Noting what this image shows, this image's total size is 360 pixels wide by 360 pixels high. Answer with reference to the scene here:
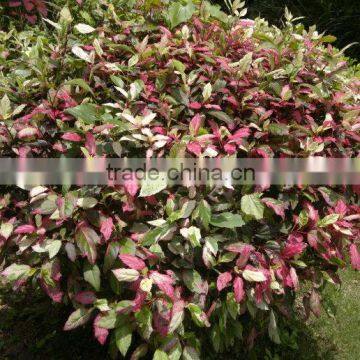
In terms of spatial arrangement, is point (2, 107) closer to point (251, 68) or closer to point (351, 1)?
point (251, 68)

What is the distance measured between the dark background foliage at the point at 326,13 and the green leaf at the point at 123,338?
23.9ft

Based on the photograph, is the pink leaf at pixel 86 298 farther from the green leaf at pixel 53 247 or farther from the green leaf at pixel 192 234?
the green leaf at pixel 192 234

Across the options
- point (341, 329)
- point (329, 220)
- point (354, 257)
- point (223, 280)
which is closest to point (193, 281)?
point (223, 280)

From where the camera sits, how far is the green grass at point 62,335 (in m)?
2.86

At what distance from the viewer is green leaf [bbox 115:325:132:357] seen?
5.70 feet

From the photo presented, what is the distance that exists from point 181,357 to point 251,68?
123 cm

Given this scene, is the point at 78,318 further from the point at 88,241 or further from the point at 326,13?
the point at 326,13

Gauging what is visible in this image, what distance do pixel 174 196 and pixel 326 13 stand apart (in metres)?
7.58

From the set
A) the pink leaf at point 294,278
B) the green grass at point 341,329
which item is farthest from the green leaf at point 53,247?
the green grass at point 341,329

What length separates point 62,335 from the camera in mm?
2938

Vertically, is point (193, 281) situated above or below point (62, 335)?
above

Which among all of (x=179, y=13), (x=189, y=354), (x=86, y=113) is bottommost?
(x=189, y=354)

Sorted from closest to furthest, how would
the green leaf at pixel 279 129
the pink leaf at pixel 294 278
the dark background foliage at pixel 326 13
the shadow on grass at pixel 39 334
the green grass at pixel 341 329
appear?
1. the pink leaf at pixel 294 278
2. the green leaf at pixel 279 129
3. the shadow on grass at pixel 39 334
4. the green grass at pixel 341 329
5. the dark background foliage at pixel 326 13

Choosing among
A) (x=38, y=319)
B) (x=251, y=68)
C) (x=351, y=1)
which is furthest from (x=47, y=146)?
(x=351, y=1)
